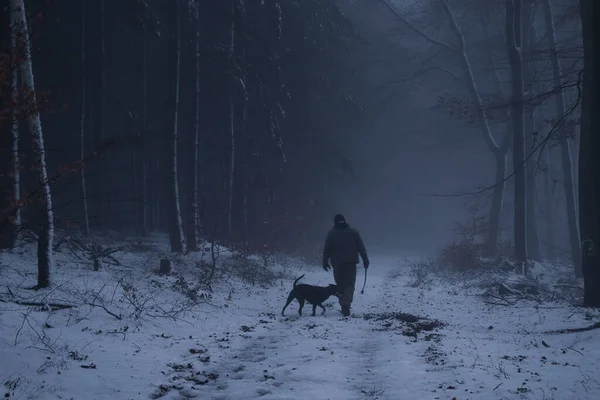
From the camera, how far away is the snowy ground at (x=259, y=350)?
17.9ft

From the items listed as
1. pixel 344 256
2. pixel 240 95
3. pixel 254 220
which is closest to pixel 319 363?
pixel 344 256

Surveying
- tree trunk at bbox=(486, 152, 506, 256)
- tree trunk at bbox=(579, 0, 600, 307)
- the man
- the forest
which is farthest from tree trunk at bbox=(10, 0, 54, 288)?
tree trunk at bbox=(486, 152, 506, 256)

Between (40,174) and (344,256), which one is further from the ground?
(40,174)

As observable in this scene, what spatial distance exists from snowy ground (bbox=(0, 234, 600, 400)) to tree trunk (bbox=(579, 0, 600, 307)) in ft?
3.00

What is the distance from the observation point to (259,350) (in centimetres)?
762

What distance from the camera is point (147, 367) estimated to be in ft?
20.5

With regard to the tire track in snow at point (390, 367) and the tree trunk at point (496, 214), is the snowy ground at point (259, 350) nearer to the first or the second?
the tire track in snow at point (390, 367)

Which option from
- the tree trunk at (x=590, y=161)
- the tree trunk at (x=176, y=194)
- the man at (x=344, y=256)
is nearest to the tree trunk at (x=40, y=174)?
the man at (x=344, y=256)

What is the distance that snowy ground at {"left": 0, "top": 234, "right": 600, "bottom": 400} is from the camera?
5465mm

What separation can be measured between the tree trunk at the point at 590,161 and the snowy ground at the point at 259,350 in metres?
0.92

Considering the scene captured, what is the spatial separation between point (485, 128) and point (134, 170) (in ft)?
59.7

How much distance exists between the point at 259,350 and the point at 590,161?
7.51 m

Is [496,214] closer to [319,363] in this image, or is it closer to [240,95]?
[240,95]

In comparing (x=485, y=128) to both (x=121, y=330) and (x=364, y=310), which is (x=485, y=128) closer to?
(x=364, y=310)
